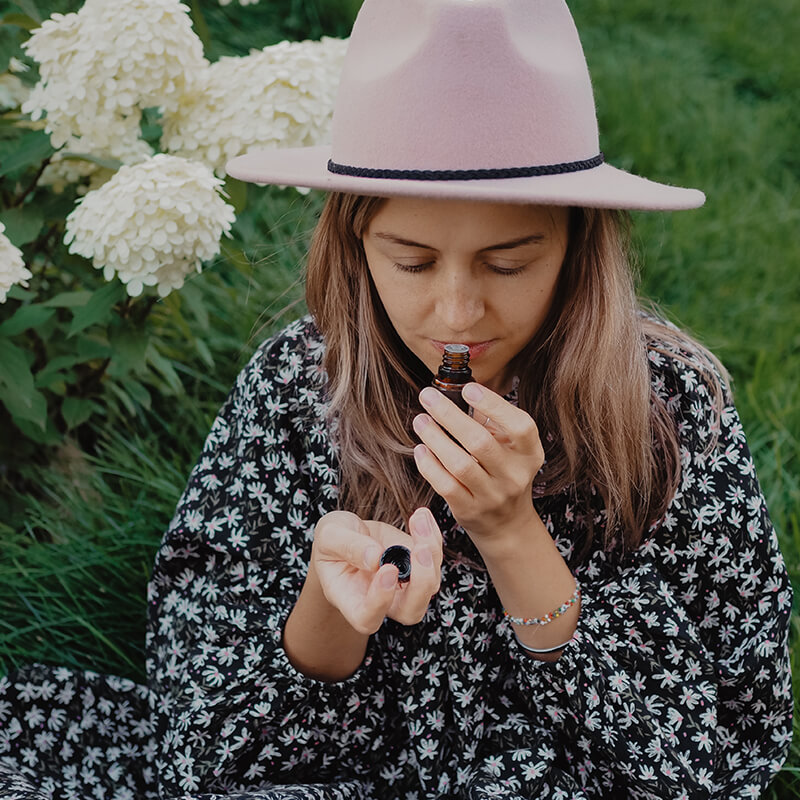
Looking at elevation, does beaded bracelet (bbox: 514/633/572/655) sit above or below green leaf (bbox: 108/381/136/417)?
above

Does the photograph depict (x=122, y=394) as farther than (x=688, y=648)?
Yes

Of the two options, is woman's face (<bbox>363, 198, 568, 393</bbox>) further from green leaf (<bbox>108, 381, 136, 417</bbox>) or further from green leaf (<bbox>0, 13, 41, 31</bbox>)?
green leaf (<bbox>108, 381, 136, 417</bbox>)

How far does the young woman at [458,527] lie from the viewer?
1390 mm

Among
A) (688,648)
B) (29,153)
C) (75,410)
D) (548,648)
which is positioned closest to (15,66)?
(29,153)

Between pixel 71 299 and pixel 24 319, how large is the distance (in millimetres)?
106

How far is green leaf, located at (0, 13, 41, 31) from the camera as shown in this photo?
2034 mm

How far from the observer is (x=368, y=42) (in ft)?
4.70

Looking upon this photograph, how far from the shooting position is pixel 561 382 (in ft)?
5.41

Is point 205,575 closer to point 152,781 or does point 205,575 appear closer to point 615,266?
point 152,781

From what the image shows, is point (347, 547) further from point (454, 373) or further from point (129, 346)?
point (129, 346)

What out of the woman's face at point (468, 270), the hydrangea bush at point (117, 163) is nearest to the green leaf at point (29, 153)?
the hydrangea bush at point (117, 163)

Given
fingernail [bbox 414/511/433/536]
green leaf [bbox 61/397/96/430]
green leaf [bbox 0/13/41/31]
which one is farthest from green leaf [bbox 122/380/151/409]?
fingernail [bbox 414/511/433/536]

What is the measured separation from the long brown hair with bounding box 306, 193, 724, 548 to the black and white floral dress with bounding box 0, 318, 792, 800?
50 millimetres

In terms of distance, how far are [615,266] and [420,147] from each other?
0.42 m
